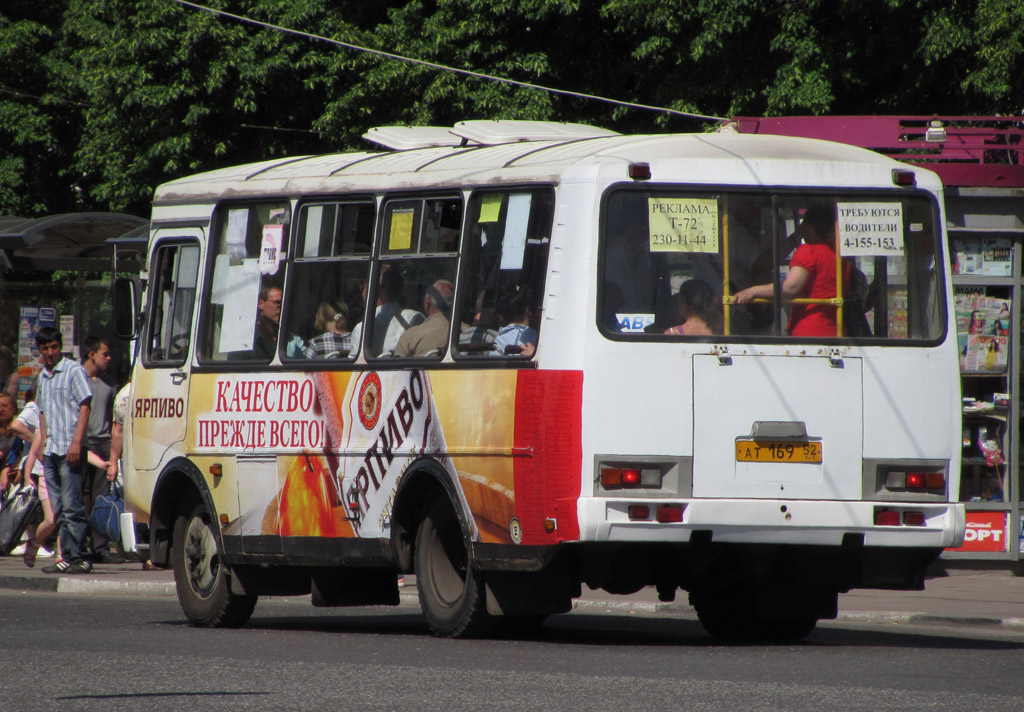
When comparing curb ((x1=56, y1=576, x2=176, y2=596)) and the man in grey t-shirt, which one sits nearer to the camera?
curb ((x1=56, y1=576, x2=176, y2=596))

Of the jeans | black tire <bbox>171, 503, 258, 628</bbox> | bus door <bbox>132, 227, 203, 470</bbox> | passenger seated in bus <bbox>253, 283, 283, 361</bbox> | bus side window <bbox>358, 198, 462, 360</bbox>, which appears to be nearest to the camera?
bus side window <bbox>358, 198, 462, 360</bbox>

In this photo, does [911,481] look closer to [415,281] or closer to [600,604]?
[415,281]

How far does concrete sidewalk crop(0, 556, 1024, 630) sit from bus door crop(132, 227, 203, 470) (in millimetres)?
2580

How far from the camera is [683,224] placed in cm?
967

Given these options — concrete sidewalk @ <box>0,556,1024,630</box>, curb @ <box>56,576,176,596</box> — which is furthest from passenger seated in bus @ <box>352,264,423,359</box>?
curb @ <box>56,576,176,596</box>

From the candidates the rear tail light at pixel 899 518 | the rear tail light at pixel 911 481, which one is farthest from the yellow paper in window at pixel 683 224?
the rear tail light at pixel 899 518

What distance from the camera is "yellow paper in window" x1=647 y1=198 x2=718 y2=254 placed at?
9641 mm

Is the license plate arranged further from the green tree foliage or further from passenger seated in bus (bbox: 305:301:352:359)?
the green tree foliage

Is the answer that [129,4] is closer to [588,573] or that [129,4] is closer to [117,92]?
[117,92]

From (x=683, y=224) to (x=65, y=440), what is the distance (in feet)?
24.4

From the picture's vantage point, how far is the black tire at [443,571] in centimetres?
1018

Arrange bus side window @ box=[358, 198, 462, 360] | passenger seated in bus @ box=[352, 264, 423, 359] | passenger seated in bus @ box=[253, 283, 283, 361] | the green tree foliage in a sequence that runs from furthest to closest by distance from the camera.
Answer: the green tree foliage < passenger seated in bus @ box=[253, 283, 283, 361] < passenger seated in bus @ box=[352, 264, 423, 359] < bus side window @ box=[358, 198, 462, 360]

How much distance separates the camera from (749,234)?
977 centimetres

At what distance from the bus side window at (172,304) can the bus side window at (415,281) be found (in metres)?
1.82
